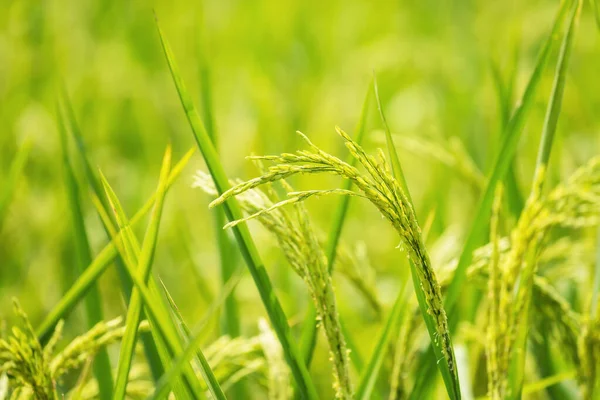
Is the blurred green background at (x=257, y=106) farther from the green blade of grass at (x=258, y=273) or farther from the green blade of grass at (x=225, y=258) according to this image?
the green blade of grass at (x=258, y=273)

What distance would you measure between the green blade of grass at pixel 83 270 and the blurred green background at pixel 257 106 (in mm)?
191

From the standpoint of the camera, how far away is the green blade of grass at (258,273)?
923 millimetres

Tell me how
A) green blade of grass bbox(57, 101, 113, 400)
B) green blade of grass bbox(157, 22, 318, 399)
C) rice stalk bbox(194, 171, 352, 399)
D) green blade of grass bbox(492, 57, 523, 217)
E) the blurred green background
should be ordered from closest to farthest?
rice stalk bbox(194, 171, 352, 399), green blade of grass bbox(157, 22, 318, 399), green blade of grass bbox(57, 101, 113, 400), green blade of grass bbox(492, 57, 523, 217), the blurred green background

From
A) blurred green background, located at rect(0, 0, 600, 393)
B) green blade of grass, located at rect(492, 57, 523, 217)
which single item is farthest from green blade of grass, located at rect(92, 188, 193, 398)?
green blade of grass, located at rect(492, 57, 523, 217)

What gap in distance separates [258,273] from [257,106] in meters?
2.10

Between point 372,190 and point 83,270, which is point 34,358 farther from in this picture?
point 372,190

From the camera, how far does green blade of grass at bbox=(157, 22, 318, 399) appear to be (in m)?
0.92

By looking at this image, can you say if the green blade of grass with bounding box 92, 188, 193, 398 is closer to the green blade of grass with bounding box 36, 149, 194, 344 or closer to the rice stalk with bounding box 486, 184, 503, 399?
the green blade of grass with bounding box 36, 149, 194, 344

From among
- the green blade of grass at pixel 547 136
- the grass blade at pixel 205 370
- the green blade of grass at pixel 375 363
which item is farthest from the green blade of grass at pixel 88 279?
the green blade of grass at pixel 547 136

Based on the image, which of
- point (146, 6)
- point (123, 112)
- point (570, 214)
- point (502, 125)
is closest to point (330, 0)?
point (146, 6)

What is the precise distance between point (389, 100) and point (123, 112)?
1.53 metres

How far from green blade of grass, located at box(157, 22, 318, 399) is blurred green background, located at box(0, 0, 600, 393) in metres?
0.44

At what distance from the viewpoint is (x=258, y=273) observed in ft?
3.10

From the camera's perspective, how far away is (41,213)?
2.28m
